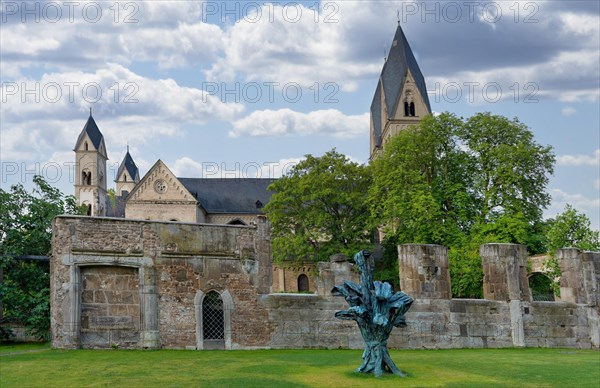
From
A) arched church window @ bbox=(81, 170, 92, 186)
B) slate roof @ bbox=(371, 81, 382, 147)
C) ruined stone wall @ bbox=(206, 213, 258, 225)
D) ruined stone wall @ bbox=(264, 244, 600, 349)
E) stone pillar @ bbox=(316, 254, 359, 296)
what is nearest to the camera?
ruined stone wall @ bbox=(264, 244, 600, 349)

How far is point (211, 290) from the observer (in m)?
19.2

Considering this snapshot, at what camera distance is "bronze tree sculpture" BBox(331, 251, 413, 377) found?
43.3 ft

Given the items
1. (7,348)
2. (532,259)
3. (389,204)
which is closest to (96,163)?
(389,204)

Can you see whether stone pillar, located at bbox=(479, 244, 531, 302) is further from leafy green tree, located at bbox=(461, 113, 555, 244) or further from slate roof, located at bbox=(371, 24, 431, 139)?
slate roof, located at bbox=(371, 24, 431, 139)

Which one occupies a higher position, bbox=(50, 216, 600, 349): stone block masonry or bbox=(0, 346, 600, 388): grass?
bbox=(50, 216, 600, 349): stone block masonry

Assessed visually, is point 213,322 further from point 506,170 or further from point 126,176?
point 126,176

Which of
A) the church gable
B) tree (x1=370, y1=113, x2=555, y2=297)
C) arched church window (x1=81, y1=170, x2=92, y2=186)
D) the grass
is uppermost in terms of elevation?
arched church window (x1=81, y1=170, x2=92, y2=186)

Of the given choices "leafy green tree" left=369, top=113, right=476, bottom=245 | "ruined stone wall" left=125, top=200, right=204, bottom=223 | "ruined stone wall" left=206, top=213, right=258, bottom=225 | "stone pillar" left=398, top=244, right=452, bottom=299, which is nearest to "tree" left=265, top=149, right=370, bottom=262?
"leafy green tree" left=369, top=113, right=476, bottom=245

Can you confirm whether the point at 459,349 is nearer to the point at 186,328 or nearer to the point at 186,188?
the point at 186,328

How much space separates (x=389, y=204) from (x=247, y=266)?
26.7 metres

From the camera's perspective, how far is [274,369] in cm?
1399

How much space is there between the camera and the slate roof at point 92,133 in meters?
97.2

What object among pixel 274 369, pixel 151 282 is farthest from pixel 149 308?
pixel 274 369

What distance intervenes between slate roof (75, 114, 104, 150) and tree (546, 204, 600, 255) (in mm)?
73331
